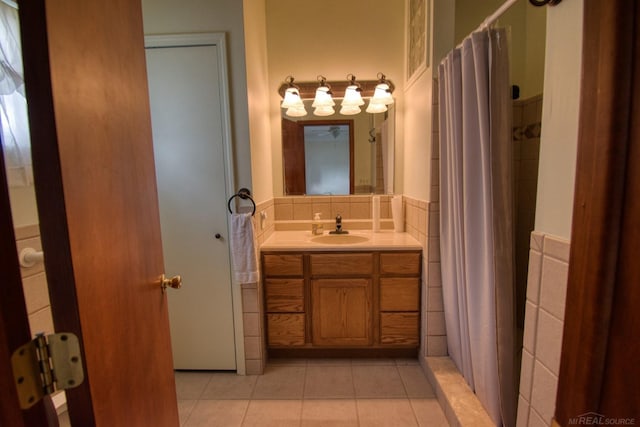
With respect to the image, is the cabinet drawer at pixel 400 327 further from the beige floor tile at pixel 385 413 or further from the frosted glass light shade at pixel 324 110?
Answer: the frosted glass light shade at pixel 324 110

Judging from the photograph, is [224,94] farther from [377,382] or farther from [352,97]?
[377,382]

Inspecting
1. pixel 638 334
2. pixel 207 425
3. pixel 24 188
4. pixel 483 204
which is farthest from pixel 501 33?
pixel 207 425

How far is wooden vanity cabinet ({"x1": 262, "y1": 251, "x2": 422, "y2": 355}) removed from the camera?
79.3 inches

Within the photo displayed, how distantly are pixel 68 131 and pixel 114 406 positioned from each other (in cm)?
58

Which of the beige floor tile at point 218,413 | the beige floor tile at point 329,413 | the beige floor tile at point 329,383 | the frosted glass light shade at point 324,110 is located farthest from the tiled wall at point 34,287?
the frosted glass light shade at point 324,110

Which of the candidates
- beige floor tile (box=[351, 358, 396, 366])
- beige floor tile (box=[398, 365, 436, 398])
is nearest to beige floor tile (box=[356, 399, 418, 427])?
beige floor tile (box=[398, 365, 436, 398])

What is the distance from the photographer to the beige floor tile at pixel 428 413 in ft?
5.24

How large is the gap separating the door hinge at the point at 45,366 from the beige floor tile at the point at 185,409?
147 centimetres

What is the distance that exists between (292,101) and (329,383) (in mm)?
2075

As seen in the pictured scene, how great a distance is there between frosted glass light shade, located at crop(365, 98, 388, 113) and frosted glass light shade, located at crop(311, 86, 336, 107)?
1.01ft

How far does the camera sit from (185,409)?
5.70 feet

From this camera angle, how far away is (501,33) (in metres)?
1.26

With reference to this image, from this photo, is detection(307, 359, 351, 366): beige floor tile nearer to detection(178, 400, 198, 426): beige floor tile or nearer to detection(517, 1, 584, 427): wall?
detection(178, 400, 198, 426): beige floor tile

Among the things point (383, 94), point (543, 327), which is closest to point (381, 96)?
point (383, 94)
